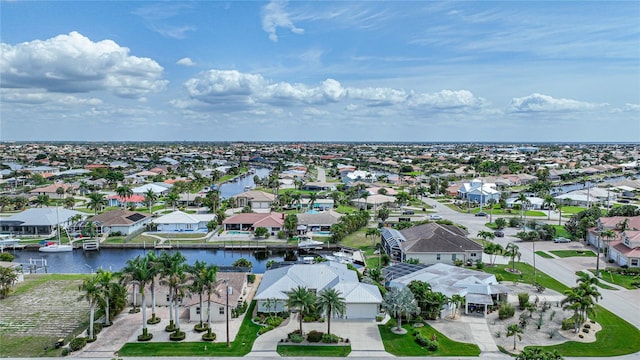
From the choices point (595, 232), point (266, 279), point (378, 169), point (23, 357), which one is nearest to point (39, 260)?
point (23, 357)

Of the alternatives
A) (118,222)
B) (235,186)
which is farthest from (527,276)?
(235,186)

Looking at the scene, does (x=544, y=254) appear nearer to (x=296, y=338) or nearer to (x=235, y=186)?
(x=296, y=338)

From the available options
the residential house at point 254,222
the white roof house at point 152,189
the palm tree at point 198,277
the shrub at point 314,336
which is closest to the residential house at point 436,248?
the residential house at point 254,222

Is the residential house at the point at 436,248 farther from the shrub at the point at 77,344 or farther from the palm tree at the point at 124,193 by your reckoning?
the palm tree at the point at 124,193

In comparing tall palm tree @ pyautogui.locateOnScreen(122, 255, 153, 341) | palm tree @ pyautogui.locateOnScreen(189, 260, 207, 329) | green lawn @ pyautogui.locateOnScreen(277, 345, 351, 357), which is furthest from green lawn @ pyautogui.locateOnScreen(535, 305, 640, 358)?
tall palm tree @ pyautogui.locateOnScreen(122, 255, 153, 341)

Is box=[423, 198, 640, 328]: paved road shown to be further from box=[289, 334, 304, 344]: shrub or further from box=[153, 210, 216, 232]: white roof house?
box=[153, 210, 216, 232]: white roof house

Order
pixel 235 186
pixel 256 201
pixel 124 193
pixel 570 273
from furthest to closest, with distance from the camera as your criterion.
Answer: pixel 235 186
pixel 256 201
pixel 124 193
pixel 570 273

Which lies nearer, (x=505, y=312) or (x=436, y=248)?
(x=505, y=312)
